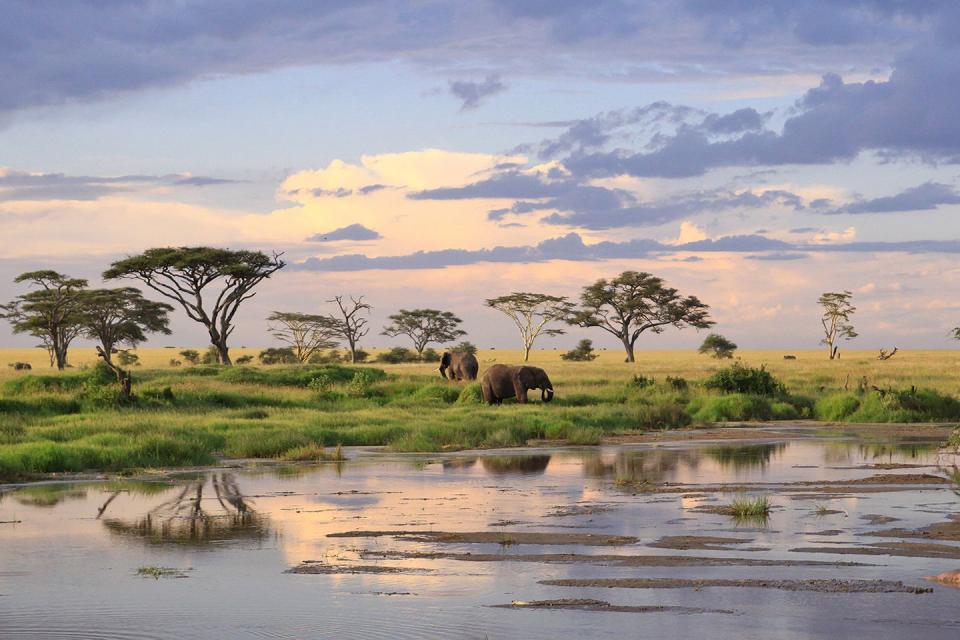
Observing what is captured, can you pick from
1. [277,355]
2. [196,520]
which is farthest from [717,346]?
[196,520]

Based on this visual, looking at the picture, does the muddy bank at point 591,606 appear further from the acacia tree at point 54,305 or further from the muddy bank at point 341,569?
the acacia tree at point 54,305

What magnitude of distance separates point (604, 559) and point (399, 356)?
86.1 m

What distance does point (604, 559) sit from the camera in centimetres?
1270

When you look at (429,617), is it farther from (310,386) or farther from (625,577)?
(310,386)

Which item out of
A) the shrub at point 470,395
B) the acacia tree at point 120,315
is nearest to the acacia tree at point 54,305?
the acacia tree at point 120,315

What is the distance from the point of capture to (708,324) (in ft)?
324

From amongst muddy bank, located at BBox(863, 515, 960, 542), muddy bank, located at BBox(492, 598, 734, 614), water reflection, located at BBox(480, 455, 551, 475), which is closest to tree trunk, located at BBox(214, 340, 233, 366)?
water reflection, located at BBox(480, 455, 551, 475)

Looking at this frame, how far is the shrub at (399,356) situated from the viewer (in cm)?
9738

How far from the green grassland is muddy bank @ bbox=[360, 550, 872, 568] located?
1058 centimetres

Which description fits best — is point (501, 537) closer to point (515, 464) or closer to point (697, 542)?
point (697, 542)

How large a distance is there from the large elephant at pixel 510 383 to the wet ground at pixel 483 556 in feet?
58.6

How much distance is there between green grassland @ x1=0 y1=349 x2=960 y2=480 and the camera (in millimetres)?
24812

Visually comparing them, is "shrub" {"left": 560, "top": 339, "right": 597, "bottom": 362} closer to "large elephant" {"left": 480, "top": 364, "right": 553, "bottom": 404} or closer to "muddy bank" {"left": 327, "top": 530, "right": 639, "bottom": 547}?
"large elephant" {"left": 480, "top": 364, "right": 553, "bottom": 404}

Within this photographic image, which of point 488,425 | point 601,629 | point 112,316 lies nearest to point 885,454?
point 488,425
